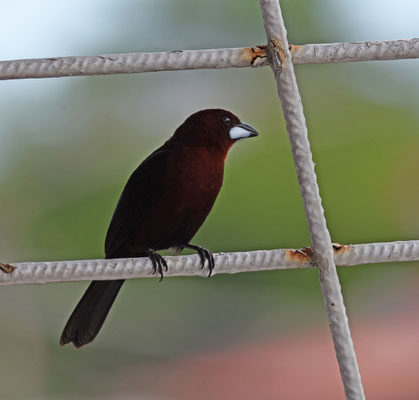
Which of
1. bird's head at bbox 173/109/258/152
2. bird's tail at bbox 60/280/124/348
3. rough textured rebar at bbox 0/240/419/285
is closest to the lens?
rough textured rebar at bbox 0/240/419/285

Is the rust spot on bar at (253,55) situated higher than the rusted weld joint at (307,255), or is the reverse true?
the rust spot on bar at (253,55)

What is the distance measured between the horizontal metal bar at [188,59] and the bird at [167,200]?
1.60ft

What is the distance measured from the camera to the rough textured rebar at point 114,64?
0.83 metres

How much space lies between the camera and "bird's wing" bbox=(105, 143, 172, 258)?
1.33 metres

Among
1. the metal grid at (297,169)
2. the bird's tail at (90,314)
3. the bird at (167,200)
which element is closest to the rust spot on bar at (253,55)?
the metal grid at (297,169)

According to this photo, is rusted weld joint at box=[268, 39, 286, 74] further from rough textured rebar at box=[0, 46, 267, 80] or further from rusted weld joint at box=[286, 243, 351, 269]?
rusted weld joint at box=[286, 243, 351, 269]

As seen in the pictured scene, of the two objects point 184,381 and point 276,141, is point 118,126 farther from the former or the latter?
point 184,381

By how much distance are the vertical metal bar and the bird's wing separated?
0.52 m

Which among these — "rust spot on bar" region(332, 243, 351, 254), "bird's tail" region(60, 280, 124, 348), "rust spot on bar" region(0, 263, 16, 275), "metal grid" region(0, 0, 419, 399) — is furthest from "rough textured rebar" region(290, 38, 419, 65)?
"bird's tail" region(60, 280, 124, 348)

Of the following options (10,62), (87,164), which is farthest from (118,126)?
(10,62)

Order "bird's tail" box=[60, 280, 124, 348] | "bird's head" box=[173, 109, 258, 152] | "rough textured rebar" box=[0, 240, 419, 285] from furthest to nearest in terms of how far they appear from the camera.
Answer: "bird's head" box=[173, 109, 258, 152]
"bird's tail" box=[60, 280, 124, 348]
"rough textured rebar" box=[0, 240, 419, 285]

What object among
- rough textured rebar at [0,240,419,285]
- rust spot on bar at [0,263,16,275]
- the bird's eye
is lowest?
rust spot on bar at [0,263,16,275]

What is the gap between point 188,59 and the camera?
2.73ft

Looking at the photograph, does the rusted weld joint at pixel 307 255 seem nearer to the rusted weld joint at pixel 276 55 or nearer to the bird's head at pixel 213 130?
the rusted weld joint at pixel 276 55
